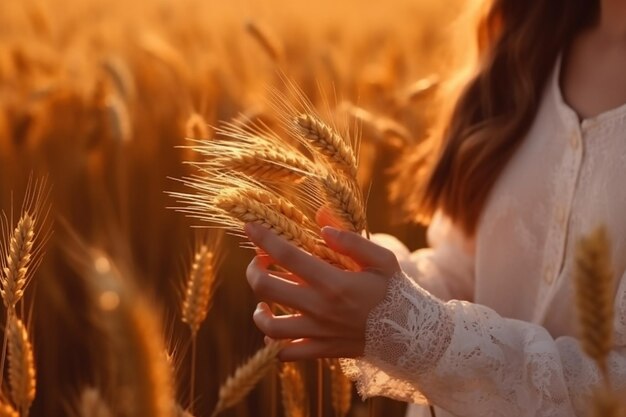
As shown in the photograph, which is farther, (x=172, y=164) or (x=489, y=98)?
(x=172, y=164)

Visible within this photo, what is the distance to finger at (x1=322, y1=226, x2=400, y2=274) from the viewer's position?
0.99 meters

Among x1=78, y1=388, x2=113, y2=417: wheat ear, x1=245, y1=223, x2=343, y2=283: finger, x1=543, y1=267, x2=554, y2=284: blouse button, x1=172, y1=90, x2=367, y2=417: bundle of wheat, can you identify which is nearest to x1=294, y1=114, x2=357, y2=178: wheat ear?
x1=172, y1=90, x2=367, y2=417: bundle of wheat

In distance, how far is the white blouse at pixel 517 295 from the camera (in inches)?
43.9

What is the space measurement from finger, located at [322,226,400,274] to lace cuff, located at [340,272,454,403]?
0.03 metres

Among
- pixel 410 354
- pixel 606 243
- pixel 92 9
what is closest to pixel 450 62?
pixel 410 354

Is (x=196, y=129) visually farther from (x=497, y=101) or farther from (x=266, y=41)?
(x=266, y=41)

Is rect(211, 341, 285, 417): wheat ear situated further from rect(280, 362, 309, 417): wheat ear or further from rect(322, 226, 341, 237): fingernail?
rect(322, 226, 341, 237): fingernail

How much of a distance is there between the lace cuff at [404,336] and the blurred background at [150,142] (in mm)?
206

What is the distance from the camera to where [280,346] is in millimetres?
1121

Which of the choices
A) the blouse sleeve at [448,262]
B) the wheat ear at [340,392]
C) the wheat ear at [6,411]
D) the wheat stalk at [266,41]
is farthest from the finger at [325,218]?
the wheat stalk at [266,41]

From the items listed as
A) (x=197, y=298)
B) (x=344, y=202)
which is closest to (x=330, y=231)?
(x=344, y=202)

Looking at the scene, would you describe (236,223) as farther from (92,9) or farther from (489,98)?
(92,9)

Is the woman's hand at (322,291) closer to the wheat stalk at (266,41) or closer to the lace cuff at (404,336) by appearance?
the lace cuff at (404,336)

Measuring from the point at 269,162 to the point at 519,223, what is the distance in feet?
1.73
